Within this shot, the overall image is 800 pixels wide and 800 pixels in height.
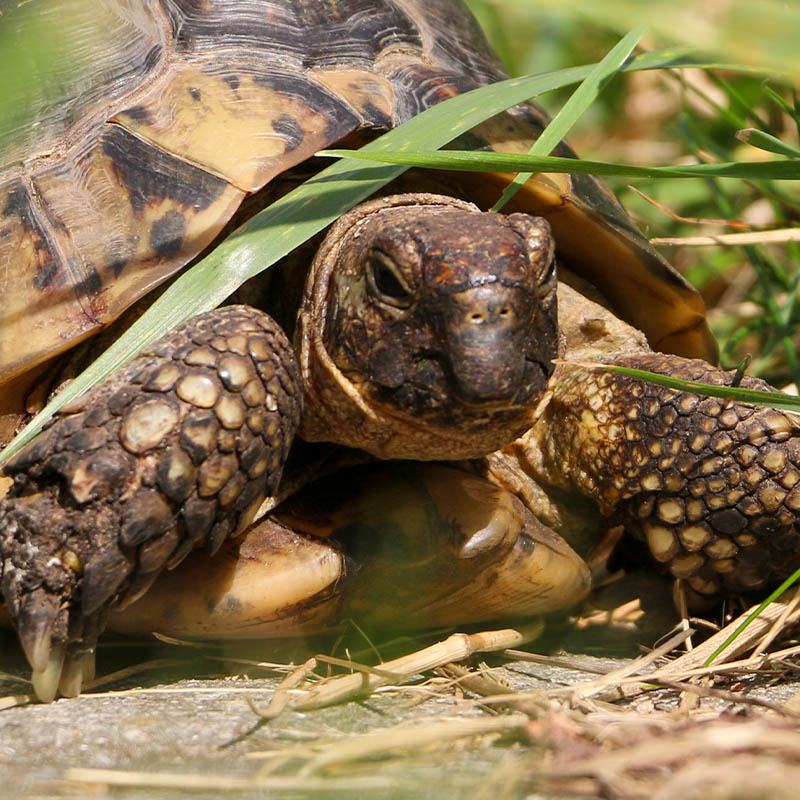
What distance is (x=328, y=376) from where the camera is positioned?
2221mm

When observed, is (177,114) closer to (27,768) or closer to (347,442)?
(347,442)

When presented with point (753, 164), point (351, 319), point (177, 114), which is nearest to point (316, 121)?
point (177, 114)

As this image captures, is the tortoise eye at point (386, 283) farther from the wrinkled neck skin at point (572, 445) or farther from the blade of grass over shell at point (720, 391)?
the wrinkled neck skin at point (572, 445)

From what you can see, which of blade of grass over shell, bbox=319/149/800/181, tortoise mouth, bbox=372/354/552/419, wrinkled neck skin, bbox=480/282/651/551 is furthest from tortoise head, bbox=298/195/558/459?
wrinkled neck skin, bbox=480/282/651/551

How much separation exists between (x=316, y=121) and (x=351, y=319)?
0.55 metres

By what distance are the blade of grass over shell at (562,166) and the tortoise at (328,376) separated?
13 cm

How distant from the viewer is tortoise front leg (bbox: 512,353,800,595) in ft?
7.51

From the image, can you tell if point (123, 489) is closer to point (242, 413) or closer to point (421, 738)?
point (242, 413)

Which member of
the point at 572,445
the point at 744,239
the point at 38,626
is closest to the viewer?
the point at 38,626

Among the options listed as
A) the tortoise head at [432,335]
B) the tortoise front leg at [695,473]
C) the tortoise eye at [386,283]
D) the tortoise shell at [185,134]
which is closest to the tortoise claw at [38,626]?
the tortoise shell at [185,134]

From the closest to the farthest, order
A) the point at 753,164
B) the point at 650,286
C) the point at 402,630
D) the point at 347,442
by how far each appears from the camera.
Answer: the point at 753,164, the point at 347,442, the point at 402,630, the point at 650,286

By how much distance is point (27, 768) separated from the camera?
1375mm

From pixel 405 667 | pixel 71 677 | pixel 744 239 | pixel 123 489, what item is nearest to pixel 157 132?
pixel 123 489

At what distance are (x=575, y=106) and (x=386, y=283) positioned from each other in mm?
661
